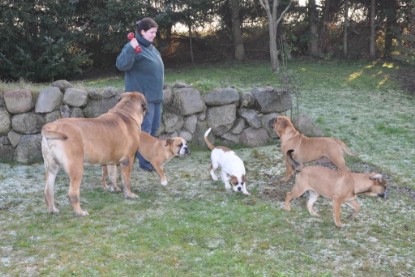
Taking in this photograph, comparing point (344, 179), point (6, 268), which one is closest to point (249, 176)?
point (344, 179)

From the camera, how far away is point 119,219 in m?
5.61

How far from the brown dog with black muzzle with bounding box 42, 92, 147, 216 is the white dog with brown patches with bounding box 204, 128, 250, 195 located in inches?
50.6

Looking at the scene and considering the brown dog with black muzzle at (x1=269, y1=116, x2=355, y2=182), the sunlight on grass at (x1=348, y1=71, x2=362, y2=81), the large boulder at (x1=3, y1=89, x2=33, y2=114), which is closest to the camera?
the brown dog with black muzzle at (x1=269, y1=116, x2=355, y2=182)

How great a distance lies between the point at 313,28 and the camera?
2120 cm

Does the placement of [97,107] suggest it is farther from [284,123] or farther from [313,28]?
[313,28]

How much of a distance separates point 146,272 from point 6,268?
129 cm

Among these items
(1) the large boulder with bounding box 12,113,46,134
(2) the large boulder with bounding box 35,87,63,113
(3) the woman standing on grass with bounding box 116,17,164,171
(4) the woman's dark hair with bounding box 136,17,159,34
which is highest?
(4) the woman's dark hair with bounding box 136,17,159,34

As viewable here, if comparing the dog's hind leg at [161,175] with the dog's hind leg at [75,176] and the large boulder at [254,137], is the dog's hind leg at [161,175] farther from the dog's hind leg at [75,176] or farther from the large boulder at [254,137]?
the large boulder at [254,137]

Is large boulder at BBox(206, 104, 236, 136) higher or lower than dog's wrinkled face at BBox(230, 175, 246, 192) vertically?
higher

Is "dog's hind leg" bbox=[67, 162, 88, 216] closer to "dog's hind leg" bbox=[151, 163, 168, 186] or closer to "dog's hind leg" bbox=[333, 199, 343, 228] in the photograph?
"dog's hind leg" bbox=[151, 163, 168, 186]

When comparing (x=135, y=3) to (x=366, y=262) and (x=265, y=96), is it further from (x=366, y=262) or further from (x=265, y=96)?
(x=366, y=262)

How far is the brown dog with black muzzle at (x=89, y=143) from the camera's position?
5305 mm

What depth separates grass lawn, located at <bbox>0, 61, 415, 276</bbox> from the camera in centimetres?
446

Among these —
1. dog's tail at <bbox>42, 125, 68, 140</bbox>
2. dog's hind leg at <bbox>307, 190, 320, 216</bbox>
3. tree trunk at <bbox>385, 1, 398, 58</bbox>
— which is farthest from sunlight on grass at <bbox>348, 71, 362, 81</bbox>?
dog's tail at <bbox>42, 125, 68, 140</bbox>
